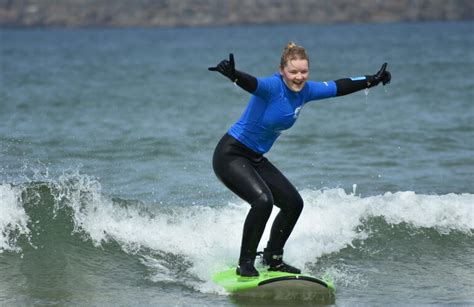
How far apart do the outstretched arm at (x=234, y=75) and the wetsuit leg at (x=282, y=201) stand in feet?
2.76

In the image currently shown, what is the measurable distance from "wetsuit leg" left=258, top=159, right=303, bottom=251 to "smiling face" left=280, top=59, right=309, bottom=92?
2.34 feet

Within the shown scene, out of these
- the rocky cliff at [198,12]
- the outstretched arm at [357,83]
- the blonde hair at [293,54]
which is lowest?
the outstretched arm at [357,83]

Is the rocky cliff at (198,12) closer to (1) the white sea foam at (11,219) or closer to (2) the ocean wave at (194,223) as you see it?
(2) the ocean wave at (194,223)

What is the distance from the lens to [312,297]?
26.0 ft

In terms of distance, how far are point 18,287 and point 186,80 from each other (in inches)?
1357

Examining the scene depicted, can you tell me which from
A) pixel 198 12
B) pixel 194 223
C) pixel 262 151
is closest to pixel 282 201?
pixel 262 151

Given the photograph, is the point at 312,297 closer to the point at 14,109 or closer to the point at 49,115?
the point at 49,115

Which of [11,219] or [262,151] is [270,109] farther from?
[11,219]

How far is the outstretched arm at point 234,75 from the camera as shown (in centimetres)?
705

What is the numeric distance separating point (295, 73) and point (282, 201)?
3.30 ft

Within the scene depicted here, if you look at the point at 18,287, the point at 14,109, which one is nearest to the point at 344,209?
the point at 18,287

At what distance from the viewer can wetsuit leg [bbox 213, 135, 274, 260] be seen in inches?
303

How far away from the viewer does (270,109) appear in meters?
7.59

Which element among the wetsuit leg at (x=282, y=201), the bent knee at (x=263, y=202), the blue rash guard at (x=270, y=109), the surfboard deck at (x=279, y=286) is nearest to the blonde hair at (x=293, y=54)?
the blue rash guard at (x=270, y=109)
